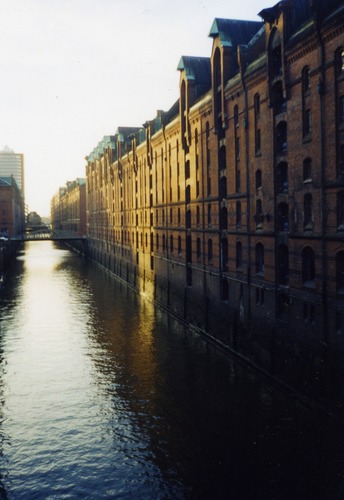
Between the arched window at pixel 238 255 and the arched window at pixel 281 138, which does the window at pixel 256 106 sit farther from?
the arched window at pixel 238 255

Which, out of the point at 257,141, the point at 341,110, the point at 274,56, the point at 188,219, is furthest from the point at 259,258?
the point at 188,219

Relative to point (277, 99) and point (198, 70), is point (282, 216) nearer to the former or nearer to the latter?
point (277, 99)

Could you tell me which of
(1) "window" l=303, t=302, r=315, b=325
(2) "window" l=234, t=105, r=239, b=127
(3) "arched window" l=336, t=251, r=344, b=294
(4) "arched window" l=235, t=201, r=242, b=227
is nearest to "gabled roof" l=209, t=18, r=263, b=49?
(2) "window" l=234, t=105, r=239, b=127

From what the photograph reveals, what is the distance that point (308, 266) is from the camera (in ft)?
74.1

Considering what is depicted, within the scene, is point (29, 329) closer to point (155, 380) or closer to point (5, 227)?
point (155, 380)

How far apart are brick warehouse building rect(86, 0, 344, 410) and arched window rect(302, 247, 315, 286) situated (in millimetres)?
48

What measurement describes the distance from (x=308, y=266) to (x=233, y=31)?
16994mm

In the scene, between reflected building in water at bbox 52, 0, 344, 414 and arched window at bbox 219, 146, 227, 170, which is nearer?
reflected building in water at bbox 52, 0, 344, 414

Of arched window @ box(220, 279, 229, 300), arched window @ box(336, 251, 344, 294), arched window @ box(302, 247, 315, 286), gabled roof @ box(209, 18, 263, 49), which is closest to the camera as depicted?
arched window @ box(336, 251, 344, 294)

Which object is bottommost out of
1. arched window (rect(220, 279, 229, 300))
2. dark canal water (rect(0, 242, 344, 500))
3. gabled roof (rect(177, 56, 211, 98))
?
dark canal water (rect(0, 242, 344, 500))

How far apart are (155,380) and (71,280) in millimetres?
40762

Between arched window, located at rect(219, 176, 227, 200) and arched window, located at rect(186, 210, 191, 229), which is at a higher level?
arched window, located at rect(219, 176, 227, 200)

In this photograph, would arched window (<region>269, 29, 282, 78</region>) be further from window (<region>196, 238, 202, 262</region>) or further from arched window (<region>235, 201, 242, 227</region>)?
window (<region>196, 238, 202, 262</region>)

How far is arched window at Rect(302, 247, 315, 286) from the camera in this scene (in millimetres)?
22406
